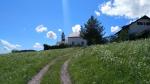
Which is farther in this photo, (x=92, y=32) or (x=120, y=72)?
(x=92, y=32)

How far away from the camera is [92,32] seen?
123312 mm

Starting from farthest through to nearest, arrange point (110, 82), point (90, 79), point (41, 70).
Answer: point (41, 70) < point (90, 79) < point (110, 82)

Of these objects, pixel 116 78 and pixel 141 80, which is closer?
pixel 141 80

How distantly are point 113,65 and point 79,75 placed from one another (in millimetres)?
3031

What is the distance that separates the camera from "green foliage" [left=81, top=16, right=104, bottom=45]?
121106 mm

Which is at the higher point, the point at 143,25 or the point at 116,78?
the point at 143,25

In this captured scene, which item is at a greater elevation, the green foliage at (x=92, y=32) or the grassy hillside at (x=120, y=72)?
the green foliage at (x=92, y=32)

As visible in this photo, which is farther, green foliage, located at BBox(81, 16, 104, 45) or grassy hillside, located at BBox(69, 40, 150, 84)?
green foliage, located at BBox(81, 16, 104, 45)

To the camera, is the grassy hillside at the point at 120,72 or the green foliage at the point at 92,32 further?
the green foliage at the point at 92,32

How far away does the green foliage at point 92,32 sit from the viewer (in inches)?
4768

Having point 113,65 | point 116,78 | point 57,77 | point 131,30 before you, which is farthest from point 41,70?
point 131,30

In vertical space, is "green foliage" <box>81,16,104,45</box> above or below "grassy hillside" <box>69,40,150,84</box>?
above

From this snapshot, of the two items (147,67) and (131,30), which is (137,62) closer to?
(147,67)

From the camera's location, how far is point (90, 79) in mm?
30703
